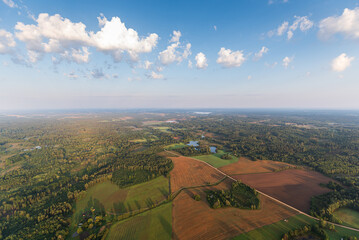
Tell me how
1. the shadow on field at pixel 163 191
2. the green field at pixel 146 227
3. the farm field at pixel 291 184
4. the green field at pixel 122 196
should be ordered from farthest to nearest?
the shadow on field at pixel 163 191 < the farm field at pixel 291 184 < the green field at pixel 122 196 < the green field at pixel 146 227

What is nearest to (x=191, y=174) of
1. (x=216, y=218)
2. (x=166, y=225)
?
(x=216, y=218)

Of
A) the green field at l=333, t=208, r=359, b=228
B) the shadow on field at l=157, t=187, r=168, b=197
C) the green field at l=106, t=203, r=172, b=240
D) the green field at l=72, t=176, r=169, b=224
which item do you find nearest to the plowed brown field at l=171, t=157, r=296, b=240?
the green field at l=106, t=203, r=172, b=240

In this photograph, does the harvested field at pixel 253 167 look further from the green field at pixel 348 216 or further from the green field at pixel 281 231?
the green field at pixel 281 231

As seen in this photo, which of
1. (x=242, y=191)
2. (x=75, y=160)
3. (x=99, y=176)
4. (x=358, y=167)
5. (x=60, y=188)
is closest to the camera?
(x=242, y=191)

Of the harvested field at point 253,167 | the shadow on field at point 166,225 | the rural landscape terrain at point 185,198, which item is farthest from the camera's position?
the harvested field at point 253,167

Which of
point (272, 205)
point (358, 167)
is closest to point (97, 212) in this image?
point (272, 205)

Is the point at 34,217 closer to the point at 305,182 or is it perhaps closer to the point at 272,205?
the point at 272,205

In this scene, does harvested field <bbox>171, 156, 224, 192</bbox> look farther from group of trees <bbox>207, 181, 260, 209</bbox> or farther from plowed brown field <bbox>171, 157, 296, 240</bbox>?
group of trees <bbox>207, 181, 260, 209</bbox>

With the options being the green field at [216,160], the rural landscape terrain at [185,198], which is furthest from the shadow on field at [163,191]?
the green field at [216,160]
